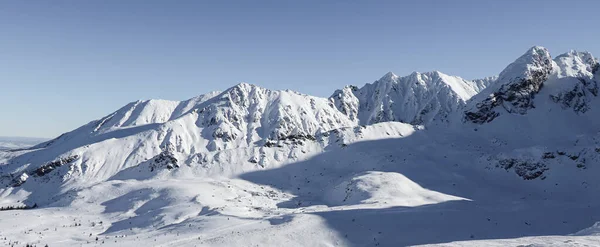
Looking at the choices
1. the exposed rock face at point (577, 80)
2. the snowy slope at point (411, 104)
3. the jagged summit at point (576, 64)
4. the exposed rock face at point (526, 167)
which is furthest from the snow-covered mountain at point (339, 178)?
the snowy slope at point (411, 104)

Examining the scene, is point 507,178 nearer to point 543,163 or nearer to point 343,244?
point 543,163

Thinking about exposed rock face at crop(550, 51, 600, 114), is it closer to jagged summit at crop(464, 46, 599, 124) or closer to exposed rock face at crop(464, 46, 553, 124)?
jagged summit at crop(464, 46, 599, 124)

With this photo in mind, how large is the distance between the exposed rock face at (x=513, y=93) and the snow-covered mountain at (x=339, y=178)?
1.26ft

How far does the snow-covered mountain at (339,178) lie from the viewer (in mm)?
38656

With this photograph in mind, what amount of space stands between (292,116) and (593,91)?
103031mm

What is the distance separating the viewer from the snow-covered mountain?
3866 cm

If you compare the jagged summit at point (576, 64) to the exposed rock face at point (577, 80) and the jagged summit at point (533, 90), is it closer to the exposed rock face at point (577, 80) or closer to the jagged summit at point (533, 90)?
the exposed rock face at point (577, 80)

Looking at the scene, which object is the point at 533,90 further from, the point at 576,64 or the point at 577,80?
the point at 576,64

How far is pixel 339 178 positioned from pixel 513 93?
202ft

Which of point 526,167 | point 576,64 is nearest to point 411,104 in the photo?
point 576,64

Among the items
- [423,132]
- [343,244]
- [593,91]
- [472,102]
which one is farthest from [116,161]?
[593,91]

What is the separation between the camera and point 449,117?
11588 centimetres

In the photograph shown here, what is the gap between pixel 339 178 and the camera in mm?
80000

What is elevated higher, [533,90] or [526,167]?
[533,90]
